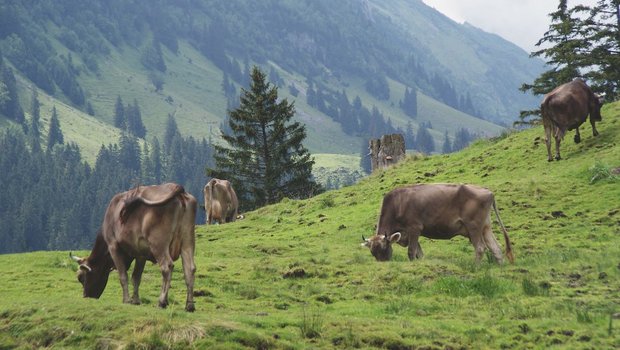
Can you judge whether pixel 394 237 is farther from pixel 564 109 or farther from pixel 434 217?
pixel 564 109

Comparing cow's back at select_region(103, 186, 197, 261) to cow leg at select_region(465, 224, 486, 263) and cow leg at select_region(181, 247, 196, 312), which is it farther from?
cow leg at select_region(465, 224, 486, 263)

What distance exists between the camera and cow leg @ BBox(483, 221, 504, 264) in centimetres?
1814

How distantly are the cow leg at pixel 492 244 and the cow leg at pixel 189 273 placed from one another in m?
8.70

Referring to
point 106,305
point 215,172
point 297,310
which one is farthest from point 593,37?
point 106,305

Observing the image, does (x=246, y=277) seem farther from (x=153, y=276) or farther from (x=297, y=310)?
(x=297, y=310)

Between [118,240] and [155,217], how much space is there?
1.14m

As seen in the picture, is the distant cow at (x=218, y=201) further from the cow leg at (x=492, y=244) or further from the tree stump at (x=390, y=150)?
the cow leg at (x=492, y=244)

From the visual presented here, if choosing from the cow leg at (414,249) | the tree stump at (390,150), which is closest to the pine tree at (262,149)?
the tree stump at (390,150)

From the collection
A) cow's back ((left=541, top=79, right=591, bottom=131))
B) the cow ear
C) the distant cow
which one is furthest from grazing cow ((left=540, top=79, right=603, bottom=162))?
the distant cow

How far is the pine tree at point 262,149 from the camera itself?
2261 inches

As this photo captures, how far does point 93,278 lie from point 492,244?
10.1 meters

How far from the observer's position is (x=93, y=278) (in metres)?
14.9

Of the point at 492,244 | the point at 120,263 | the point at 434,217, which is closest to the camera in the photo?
the point at 120,263

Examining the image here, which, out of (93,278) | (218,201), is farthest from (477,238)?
(218,201)
